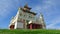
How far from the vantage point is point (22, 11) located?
40.4 meters

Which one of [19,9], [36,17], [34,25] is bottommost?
[34,25]

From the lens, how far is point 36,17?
39.5 m

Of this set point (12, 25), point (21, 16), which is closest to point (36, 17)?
point (21, 16)

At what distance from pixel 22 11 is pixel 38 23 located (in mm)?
6121

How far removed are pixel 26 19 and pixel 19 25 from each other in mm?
3080

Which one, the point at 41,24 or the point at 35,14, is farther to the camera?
the point at 35,14

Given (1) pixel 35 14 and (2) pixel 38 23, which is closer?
(2) pixel 38 23

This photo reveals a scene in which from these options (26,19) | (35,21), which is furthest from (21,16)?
(35,21)

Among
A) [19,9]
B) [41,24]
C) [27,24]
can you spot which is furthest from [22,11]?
[41,24]

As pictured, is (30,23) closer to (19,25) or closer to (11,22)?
(19,25)

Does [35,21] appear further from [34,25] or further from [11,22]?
[11,22]

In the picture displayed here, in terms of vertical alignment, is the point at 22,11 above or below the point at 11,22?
above

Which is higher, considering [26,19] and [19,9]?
[19,9]

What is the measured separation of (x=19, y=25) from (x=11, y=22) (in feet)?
19.7
